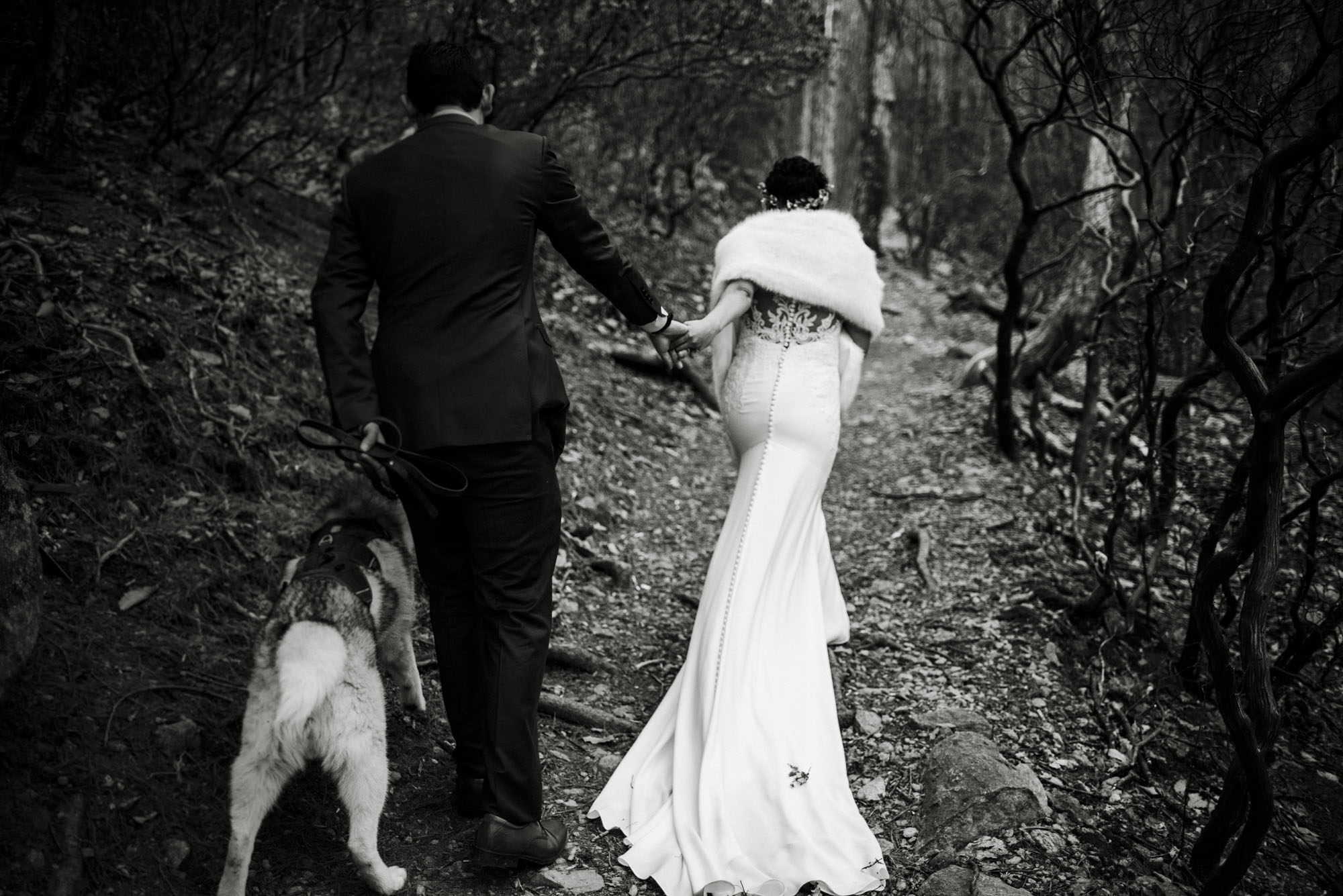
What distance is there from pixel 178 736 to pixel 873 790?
107 inches

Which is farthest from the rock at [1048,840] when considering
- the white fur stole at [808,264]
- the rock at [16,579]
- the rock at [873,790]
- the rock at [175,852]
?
the rock at [16,579]

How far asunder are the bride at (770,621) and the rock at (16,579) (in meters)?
2.02

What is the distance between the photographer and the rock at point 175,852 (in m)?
2.97

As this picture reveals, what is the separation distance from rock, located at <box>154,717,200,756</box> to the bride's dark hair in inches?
129

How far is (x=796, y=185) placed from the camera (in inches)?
169

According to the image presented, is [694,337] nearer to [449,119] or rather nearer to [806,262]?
[806,262]

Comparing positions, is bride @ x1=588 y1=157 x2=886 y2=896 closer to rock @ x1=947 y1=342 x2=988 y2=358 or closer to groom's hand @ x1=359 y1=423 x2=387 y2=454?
groom's hand @ x1=359 y1=423 x2=387 y2=454

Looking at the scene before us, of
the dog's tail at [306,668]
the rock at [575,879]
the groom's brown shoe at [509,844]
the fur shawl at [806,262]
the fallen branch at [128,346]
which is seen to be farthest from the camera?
the fallen branch at [128,346]

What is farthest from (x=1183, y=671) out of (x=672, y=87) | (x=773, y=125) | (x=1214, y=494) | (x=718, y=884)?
(x=773, y=125)

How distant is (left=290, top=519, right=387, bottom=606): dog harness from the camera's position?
3.20 meters

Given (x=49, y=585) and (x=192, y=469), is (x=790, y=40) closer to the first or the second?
(x=192, y=469)

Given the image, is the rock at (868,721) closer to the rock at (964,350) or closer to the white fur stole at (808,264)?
the white fur stole at (808,264)

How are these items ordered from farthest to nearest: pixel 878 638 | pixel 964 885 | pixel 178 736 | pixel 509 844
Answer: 1. pixel 878 638
2. pixel 178 736
3. pixel 964 885
4. pixel 509 844

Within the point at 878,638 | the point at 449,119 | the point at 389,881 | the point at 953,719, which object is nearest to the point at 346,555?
the point at 389,881
